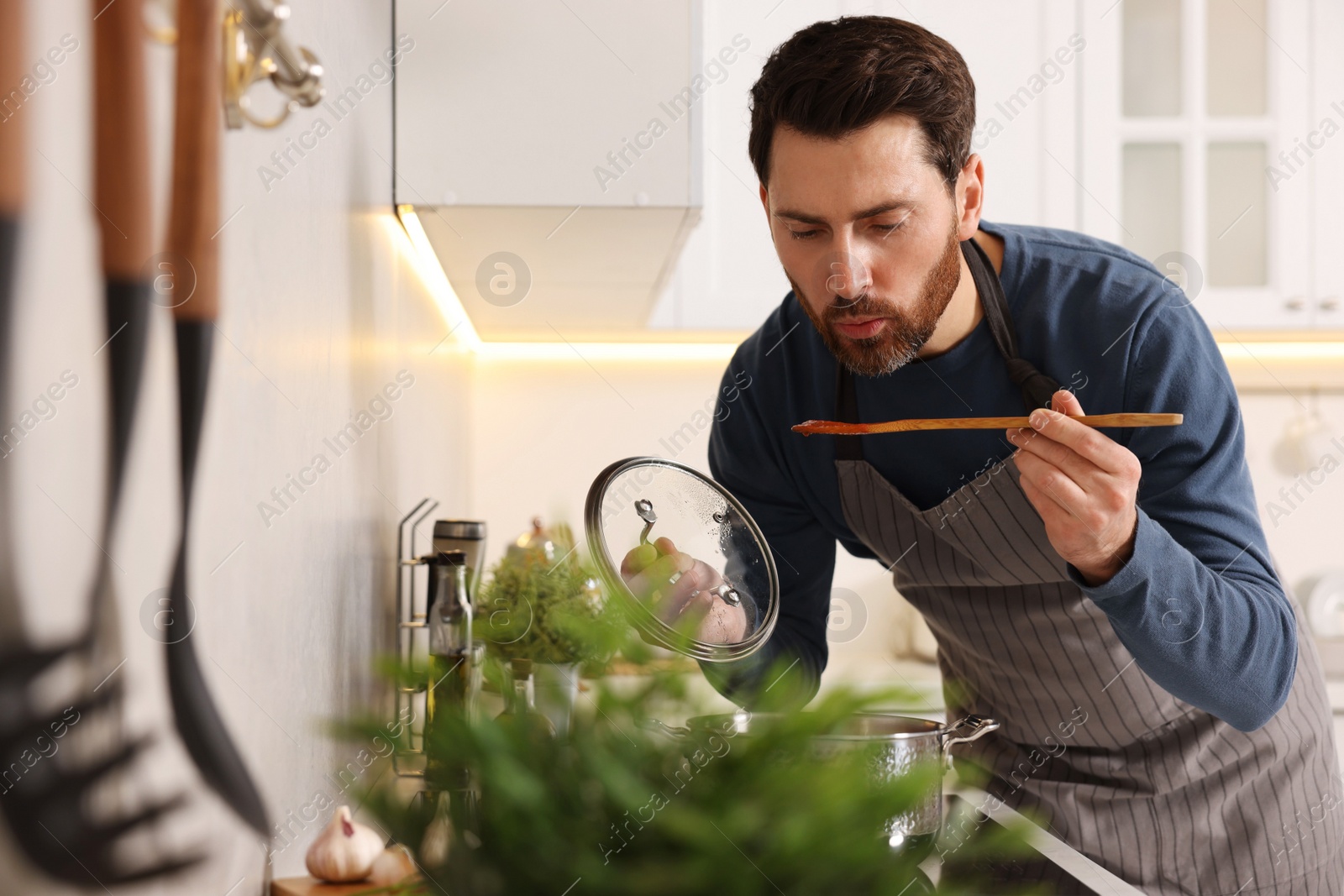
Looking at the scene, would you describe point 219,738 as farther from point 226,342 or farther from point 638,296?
point 638,296

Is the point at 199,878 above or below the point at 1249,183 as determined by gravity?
below

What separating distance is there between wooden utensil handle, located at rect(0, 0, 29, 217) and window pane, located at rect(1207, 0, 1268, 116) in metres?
2.19

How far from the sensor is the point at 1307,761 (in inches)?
43.9

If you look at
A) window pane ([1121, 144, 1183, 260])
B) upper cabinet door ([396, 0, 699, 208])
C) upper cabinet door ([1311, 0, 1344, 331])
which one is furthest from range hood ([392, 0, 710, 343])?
upper cabinet door ([1311, 0, 1344, 331])

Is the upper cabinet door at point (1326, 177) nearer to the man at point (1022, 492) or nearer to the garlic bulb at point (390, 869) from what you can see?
the man at point (1022, 492)

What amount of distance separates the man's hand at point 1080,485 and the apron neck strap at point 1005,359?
0.60 feet

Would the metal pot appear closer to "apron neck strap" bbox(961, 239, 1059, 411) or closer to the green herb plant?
the green herb plant

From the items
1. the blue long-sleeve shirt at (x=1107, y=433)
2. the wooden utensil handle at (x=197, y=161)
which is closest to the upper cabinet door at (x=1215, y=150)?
the blue long-sleeve shirt at (x=1107, y=433)

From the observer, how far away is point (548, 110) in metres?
1.32

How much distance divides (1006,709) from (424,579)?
2.79ft

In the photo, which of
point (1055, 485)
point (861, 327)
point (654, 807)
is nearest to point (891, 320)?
point (861, 327)

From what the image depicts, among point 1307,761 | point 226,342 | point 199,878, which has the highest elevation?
point 226,342

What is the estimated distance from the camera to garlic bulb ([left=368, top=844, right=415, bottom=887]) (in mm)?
661

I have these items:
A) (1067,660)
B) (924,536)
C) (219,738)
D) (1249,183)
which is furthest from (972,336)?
(1249,183)
